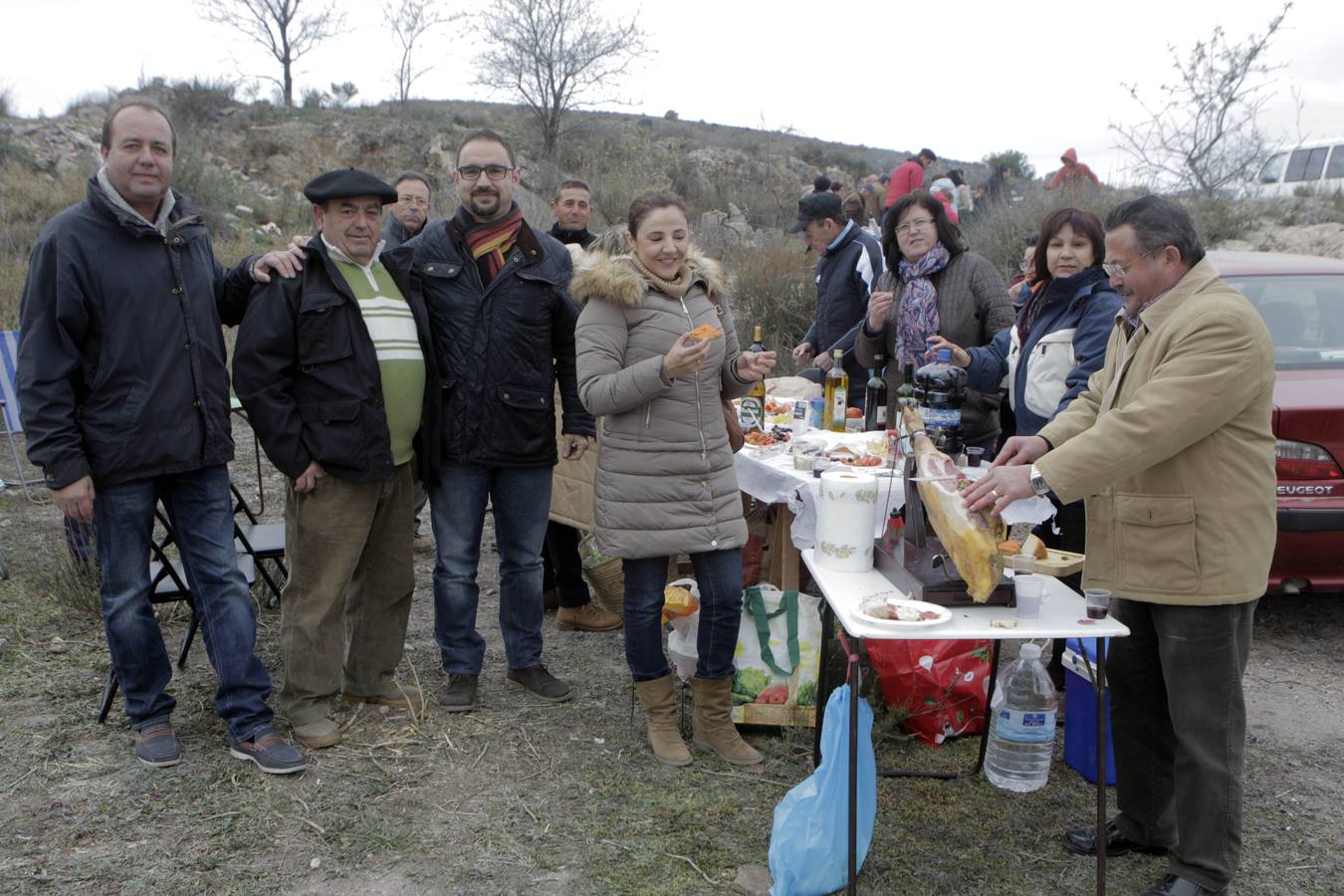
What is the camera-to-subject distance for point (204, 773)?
3350 mm

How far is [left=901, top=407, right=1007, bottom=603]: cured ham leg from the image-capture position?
98.9 inches

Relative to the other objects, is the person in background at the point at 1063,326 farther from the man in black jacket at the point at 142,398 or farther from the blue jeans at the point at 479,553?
the man in black jacket at the point at 142,398

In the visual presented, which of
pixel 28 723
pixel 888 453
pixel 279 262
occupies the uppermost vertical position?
pixel 279 262

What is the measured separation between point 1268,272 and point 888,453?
2.83 m

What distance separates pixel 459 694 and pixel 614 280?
179 centimetres

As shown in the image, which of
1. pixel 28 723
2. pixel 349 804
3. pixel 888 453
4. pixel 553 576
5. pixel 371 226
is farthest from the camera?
pixel 553 576

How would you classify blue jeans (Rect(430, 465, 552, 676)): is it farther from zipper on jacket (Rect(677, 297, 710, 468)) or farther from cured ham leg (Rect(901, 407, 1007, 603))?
cured ham leg (Rect(901, 407, 1007, 603))

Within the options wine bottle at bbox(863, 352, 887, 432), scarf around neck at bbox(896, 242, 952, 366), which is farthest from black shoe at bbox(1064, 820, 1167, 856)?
scarf around neck at bbox(896, 242, 952, 366)

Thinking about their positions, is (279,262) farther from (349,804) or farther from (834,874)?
(834,874)

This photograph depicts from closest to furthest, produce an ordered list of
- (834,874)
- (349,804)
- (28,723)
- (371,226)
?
(834,874) → (349,804) → (371,226) → (28,723)

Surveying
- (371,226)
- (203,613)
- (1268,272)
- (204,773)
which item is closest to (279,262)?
(371,226)

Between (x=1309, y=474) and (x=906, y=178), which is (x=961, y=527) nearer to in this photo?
(x=1309, y=474)

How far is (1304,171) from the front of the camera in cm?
1598

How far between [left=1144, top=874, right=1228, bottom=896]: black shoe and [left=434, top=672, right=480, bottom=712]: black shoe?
2437mm
